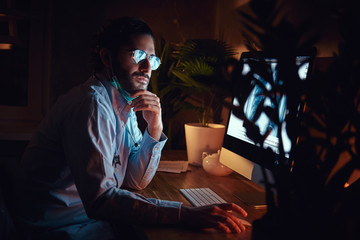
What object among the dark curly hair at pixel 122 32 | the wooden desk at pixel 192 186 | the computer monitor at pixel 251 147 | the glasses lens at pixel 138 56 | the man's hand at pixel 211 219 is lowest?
the wooden desk at pixel 192 186

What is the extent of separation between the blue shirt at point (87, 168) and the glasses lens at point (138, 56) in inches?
6.9

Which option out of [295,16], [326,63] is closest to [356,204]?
[326,63]

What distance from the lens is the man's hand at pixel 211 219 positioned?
108 cm

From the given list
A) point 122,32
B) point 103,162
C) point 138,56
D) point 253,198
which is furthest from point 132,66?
point 253,198

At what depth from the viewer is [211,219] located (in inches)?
43.1

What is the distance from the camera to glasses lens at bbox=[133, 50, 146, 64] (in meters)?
1.56

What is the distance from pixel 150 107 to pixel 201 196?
0.51 meters

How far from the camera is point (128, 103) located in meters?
1.62

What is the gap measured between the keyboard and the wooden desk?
24 mm

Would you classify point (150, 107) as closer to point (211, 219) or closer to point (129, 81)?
point (129, 81)

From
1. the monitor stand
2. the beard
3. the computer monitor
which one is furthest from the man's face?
the monitor stand

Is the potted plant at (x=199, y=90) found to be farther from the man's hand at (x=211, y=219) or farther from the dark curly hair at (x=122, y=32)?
the man's hand at (x=211, y=219)

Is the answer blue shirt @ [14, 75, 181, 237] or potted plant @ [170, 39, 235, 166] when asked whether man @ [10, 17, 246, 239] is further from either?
potted plant @ [170, 39, 235, 166]

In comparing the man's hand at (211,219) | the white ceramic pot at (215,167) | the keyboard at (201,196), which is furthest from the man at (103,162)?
the white ceramic pot at (215,167)
